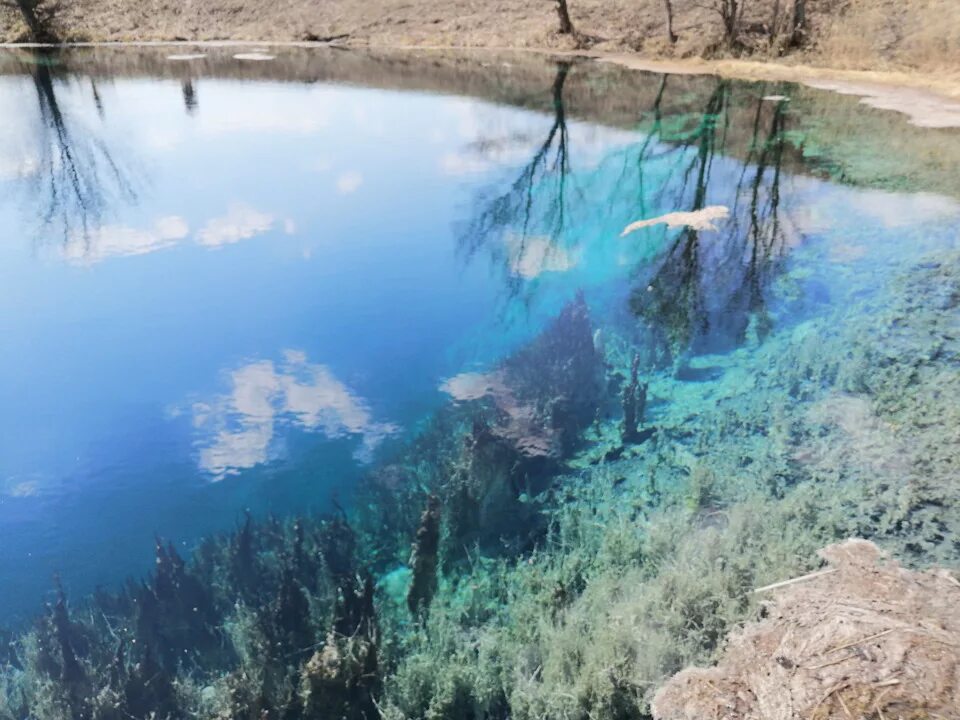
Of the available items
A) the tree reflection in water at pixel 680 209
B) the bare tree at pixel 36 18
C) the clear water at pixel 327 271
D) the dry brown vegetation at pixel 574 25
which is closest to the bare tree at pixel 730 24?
the dry brown vegetation at pixel 574 25

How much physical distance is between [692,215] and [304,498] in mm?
7201

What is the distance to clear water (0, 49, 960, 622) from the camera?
5.56 meters

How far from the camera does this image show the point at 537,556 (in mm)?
4691

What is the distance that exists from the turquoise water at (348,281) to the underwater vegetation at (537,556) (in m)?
0.17

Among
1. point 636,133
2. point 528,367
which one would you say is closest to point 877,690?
point 528,367

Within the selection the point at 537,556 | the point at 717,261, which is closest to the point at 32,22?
the point at 717,261

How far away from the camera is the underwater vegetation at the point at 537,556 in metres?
3.76

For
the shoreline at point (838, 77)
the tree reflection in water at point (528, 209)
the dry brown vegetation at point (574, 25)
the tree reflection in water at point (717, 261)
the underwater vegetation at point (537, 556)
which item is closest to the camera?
the underwater vegetation at point (537, 556)

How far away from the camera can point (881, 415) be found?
18.4 feet

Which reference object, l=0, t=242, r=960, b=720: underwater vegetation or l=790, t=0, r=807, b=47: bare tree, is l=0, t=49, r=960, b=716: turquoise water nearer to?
l=0, t=242, r=960, b=720: underwater vegetation

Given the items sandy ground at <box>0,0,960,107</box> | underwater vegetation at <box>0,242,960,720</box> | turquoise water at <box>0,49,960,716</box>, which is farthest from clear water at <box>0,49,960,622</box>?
sandy ground at <box>0,0,960,107</box>

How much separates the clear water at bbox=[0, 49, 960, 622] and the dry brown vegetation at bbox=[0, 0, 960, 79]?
508 centimetres

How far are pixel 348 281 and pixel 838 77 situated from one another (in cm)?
1582

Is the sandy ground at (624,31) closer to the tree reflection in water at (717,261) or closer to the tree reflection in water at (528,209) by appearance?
the tree reflection in water at (717,261)
